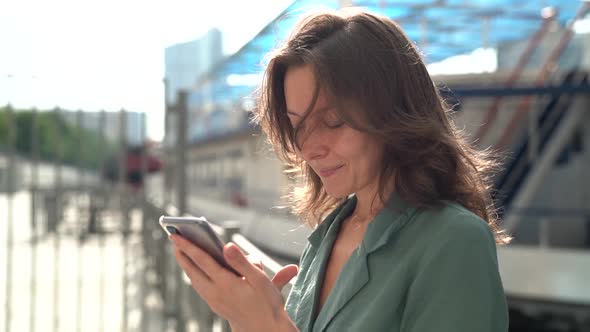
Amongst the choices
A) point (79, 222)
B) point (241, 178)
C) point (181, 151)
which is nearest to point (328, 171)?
point (181, 151)

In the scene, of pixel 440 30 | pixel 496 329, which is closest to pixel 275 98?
pixel 496 329

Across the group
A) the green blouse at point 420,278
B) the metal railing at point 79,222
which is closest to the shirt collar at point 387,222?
the green blouse at point 420,278

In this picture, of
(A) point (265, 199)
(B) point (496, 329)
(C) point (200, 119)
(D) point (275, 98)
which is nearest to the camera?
(B) point (496, 329)

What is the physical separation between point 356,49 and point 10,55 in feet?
14.6

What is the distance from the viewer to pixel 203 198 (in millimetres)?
26609

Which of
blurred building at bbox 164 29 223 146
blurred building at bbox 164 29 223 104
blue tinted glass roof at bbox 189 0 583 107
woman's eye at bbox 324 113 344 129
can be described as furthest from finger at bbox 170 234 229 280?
blurred building at bbox 164 29 223 104

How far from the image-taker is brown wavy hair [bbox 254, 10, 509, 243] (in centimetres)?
132

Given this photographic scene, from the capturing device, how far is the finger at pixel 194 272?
1375 millimetres

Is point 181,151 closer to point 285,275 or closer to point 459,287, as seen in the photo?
point 285,275

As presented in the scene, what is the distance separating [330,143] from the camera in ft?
4.56

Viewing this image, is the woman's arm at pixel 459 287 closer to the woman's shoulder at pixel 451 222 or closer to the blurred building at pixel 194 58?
the woman's shoulder at pixel 451 222

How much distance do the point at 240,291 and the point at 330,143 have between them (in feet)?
1.06

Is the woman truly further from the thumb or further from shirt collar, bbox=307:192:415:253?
the thumb

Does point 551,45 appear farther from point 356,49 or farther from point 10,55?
point 356,49
